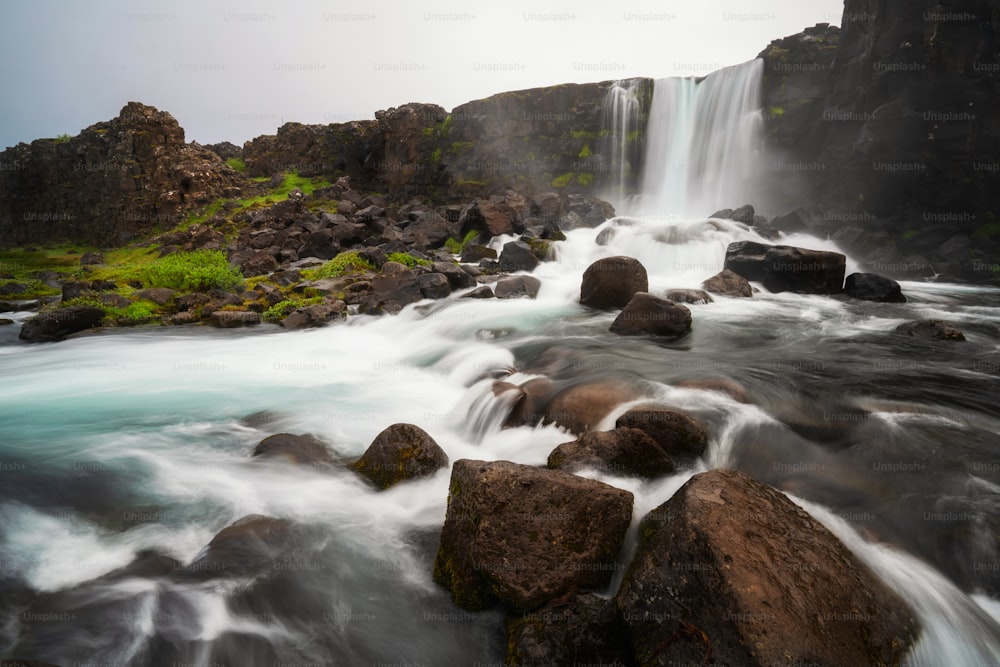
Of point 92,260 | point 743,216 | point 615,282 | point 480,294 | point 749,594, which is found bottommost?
point 92,260

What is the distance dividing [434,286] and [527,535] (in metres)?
11.3

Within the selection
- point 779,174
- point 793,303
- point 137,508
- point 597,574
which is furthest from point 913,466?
point 779,174

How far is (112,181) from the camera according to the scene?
35000 millimetres

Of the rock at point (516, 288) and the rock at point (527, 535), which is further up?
the rock at point (527, 535)

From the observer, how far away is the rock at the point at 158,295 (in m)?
14.1

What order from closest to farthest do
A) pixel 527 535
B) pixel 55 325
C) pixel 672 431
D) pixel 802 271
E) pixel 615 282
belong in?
pixel 527 535 < pixel 672 431 < pixel 55 325 < pixel 615 282 < pixel 802 271

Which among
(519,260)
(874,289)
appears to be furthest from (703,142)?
(874,289)

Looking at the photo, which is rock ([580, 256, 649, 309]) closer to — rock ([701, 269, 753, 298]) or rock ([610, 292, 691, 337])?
rock ([610, 292, 691, 337])

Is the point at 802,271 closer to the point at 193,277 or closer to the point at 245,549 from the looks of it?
the point at 245,549

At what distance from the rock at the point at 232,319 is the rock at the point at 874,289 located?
51.3 feet

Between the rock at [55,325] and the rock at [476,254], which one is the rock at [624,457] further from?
the rock at [476,254]

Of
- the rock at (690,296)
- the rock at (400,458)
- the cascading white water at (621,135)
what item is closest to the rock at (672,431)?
the rock at (400,458)

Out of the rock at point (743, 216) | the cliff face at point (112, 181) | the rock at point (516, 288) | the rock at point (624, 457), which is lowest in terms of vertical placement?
the rock at point (516, 288)

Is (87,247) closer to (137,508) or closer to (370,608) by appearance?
(137,508)
